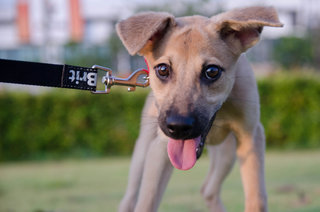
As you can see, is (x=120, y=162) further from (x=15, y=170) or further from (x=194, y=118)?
(x=194, y=118)

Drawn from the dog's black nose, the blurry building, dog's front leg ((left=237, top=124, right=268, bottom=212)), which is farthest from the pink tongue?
the blurry building

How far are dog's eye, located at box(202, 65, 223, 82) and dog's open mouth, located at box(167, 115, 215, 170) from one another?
356 mm

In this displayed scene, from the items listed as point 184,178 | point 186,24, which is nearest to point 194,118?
point 186,24

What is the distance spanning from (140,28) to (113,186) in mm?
4684

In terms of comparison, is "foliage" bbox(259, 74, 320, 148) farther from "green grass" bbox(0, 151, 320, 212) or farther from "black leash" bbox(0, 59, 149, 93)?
"black leash" bbox(0, 59, 149, 93)

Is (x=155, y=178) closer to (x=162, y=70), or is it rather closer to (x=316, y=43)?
(x=162, y=70)

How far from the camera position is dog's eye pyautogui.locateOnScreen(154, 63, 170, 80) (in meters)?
3.23

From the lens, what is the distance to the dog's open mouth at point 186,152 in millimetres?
3074

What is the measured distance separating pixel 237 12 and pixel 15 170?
26.9ft

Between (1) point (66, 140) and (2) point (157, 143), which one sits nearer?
(2) point (157, 143)

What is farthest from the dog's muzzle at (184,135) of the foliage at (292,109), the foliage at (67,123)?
the foliage at (292,109)

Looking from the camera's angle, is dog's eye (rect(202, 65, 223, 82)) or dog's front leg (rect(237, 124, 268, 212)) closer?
dog's eye (rect(202, 65, 223, 82))

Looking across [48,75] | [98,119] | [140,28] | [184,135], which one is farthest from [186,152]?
[98,119]

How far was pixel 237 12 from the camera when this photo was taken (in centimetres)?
325
